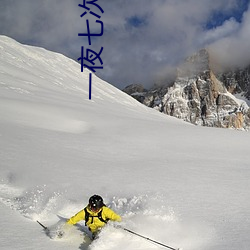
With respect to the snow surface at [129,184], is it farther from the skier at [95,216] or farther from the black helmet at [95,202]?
the black helmet at [95,202]

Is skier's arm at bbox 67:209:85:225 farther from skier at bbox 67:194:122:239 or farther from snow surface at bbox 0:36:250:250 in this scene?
snow surface at bbox 0:36:250:250

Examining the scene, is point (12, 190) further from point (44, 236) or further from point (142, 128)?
point (142, 128)

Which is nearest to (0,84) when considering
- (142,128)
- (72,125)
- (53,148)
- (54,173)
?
(72,125)

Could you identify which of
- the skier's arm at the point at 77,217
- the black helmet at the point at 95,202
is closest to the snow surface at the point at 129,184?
the skier's arm at the point at 77,217

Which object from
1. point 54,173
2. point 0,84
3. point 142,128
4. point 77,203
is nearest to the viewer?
point 77,203

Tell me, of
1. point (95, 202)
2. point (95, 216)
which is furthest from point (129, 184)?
point (95, 202)

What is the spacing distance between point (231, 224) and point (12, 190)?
5.39 meters

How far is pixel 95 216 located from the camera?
5.81 meters

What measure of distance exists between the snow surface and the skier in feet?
0.75

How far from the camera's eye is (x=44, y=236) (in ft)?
18.0

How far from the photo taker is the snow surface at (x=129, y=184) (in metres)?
5.45

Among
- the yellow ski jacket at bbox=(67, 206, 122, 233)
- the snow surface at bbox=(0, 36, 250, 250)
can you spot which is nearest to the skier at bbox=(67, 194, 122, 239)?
the yellow ski jacket at bbox=(67, 206, 122, 233)

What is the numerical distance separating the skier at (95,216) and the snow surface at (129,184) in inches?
9.0

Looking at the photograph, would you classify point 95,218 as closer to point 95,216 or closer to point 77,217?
point 95,216
